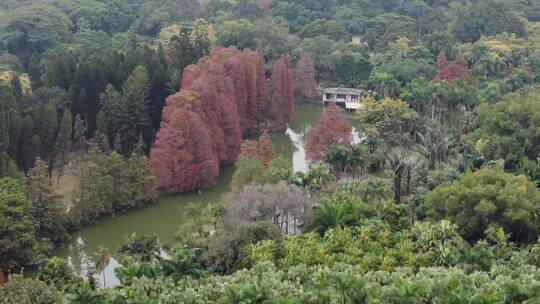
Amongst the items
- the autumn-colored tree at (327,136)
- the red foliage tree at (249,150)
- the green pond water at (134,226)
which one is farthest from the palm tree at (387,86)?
the red foliage tree at (249,150)

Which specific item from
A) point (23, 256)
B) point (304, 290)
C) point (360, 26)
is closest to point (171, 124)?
point (23, 256)

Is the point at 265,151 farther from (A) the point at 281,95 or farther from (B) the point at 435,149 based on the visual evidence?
(A) the point at 281,95

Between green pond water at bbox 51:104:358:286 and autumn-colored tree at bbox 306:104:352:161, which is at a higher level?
autumn-colored tree at bbox 306:104:352:161

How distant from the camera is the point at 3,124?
34.9 m

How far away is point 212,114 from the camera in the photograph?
137 feet

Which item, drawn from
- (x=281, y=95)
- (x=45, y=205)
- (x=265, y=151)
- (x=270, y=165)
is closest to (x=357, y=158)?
(x=265, y=151)

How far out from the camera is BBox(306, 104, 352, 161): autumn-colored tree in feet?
132

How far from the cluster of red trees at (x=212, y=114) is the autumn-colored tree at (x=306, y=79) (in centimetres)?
482

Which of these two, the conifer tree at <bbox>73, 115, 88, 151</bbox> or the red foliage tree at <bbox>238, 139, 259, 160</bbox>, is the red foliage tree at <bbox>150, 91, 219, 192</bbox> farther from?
the conifer tree at <bbox>73, 115, 88, 151</bbox>

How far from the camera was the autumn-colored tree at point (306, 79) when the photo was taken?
57559mm

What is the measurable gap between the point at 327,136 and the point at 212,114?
666 centimetres

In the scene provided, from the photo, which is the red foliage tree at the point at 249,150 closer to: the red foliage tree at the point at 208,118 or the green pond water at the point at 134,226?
the red foliage tree at the point at 208,118

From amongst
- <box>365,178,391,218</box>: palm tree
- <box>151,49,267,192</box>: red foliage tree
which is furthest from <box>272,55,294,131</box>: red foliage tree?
<box>365,178,391,218</box>: palm tree

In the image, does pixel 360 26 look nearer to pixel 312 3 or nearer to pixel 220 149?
pixel 312 3
